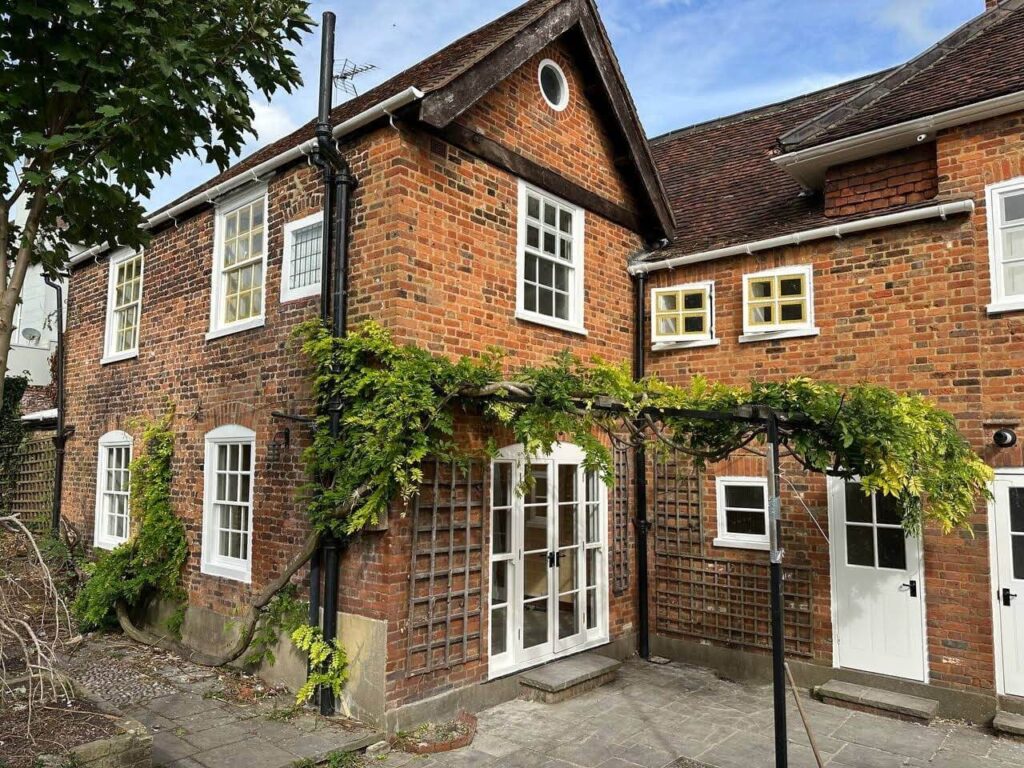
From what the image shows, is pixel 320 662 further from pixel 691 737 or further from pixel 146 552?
pixel 146 552

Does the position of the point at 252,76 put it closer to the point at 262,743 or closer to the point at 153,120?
the point at 153,120

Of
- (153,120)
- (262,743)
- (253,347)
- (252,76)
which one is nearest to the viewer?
(153,120)

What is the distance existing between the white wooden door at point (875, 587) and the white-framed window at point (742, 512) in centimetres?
83

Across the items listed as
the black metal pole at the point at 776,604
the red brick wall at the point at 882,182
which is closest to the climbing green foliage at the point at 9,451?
the black metal pole at the point at 776,604

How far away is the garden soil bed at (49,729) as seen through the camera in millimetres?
4539

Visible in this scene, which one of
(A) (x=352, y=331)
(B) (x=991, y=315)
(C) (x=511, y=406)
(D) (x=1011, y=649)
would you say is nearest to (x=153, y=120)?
(A) (x=352, y=331)

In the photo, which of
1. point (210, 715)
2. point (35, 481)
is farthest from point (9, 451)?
point (210, 715)

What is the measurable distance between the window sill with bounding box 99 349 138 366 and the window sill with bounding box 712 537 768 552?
875 centimetres

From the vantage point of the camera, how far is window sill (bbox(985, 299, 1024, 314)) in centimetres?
728

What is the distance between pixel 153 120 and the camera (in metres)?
4.94

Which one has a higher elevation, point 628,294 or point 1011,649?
point 628,294

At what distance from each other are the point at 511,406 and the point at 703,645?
15.5 feet

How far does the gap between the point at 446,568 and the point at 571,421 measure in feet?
7.00

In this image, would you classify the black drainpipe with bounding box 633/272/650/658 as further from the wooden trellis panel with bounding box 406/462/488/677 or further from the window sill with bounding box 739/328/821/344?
the wooden trellis panel with bounding box 406/462/488/677
